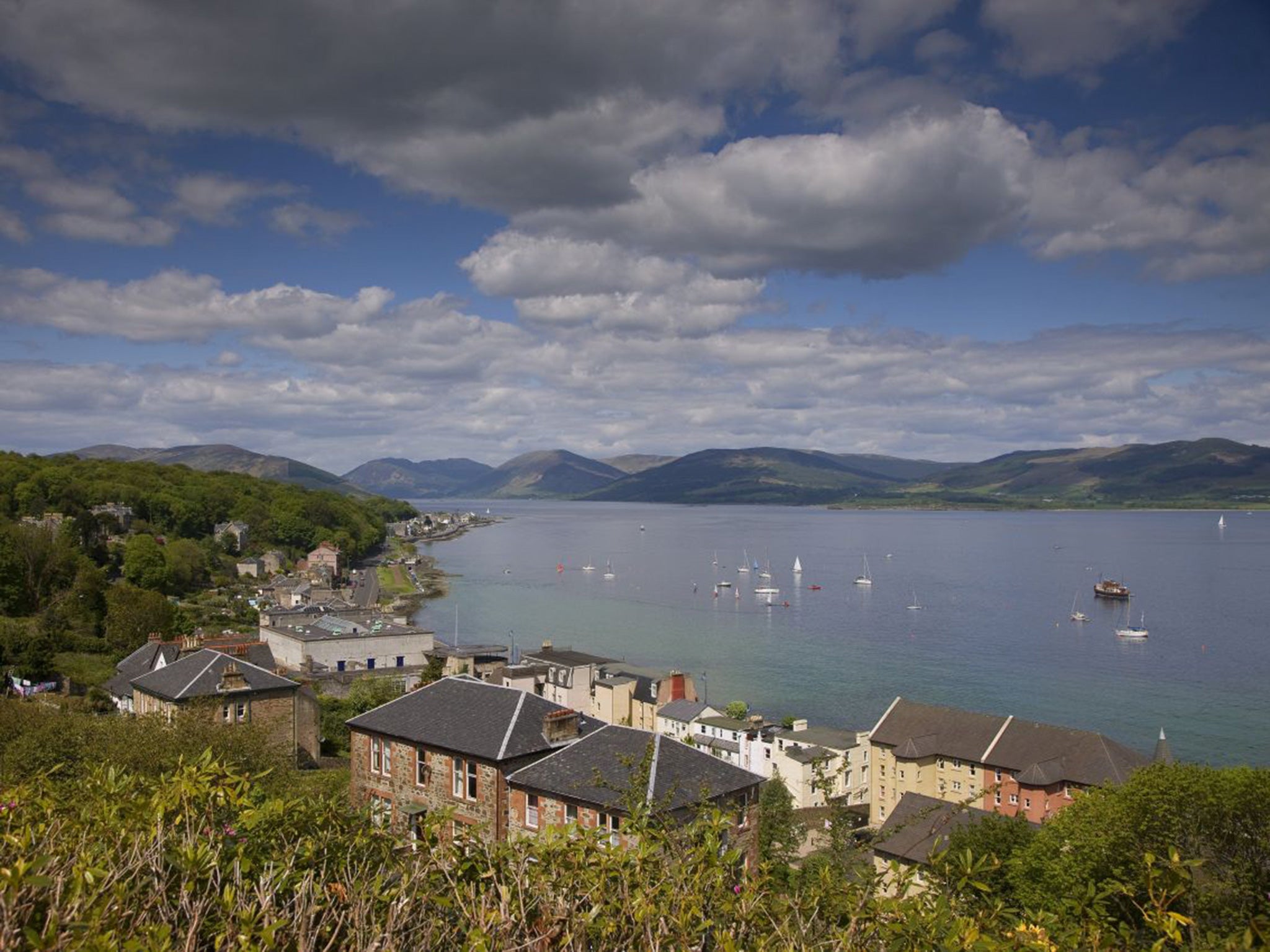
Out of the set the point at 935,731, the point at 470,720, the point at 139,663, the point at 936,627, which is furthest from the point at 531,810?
the point at 936,627

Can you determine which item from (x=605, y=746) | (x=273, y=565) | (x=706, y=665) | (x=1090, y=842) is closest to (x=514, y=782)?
(x=605, y=746)

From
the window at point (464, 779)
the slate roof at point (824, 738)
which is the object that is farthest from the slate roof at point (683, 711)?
the window at point (464, 779)

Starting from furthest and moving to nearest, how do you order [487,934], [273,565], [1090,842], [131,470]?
[131,470] → [273,565] → [1090,842] → [487,934]

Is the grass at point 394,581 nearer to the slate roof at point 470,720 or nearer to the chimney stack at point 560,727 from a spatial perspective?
the slate roof at point 470,720

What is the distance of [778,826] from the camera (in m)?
19.8

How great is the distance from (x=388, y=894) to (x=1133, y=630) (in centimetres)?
7206

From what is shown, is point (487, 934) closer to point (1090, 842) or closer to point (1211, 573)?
point (1090, 842)

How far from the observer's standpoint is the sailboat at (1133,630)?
63.4 m

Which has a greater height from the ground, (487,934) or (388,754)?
(487,934)

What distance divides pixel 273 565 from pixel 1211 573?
344ft

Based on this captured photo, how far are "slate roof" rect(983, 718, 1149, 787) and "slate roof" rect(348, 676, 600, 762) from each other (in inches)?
731

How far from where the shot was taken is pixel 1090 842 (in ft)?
58.4

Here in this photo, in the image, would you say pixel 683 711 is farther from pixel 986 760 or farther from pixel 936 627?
pixel 936 627

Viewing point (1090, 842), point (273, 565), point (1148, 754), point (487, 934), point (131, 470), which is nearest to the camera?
point (487, 934)
